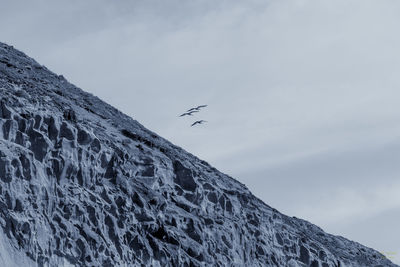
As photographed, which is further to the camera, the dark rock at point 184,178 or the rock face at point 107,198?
the dark rock at point 184,178

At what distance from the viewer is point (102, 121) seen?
61.8 meters

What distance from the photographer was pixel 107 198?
2045 inches

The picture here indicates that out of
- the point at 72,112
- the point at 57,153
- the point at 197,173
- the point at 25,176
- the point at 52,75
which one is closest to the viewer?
the point at 25,176

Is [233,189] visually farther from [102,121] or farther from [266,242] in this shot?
[102,121]

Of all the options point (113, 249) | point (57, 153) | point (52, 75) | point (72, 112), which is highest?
point (52, 75)

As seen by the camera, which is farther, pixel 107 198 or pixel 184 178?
pixel 184 178

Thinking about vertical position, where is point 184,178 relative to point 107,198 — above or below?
above

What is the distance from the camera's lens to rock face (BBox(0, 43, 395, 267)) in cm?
4653

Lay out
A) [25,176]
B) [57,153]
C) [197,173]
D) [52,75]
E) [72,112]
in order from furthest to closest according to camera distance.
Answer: [52,75], [197,173], [72,112], [57,153], [25,176]

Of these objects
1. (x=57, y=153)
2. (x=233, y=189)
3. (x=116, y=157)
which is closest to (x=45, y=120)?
(x=57, y=153)

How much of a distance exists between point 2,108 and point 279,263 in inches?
933

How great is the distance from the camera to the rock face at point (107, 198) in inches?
1832

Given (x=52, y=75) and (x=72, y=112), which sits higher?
(x=52, y=75)

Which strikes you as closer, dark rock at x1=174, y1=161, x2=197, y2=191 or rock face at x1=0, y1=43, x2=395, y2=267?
rock face at x1=0, y1=43, x2=395, y2=267
